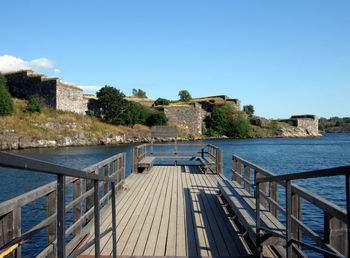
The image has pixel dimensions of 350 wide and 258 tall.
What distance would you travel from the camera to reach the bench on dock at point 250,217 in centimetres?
337

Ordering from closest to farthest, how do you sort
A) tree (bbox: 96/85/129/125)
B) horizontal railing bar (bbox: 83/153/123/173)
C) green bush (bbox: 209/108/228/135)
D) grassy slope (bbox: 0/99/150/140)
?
horizontal railing bar (bbox: 83/153/123/173) < grassy slope (bbox: 0/99/150/140) < tree (bbox: 96/85/129/125) < green bush (bbox: 209/108/228/135)

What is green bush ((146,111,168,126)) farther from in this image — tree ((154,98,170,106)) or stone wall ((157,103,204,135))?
tree ((154,98,170,106))

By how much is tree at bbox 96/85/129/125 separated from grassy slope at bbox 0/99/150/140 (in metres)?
1.33

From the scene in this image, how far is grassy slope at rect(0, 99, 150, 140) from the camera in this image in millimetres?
31531

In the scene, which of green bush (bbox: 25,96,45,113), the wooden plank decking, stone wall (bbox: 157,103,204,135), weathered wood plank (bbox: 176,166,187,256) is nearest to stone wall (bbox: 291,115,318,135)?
stone wall (bbox: 157,103,204,135)

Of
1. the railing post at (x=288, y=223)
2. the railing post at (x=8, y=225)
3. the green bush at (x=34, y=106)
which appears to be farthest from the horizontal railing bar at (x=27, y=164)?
the green bush at (x=34, y=106)

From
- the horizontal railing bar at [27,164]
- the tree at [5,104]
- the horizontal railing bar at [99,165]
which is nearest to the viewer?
the horizontal railing bar at [27,164]

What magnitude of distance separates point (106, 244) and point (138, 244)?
43cm

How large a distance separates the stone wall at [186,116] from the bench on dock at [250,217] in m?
50.4

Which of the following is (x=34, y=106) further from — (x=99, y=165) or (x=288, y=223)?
(x=288, y=223)

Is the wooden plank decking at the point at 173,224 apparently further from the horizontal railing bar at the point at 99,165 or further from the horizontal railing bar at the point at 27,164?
the horizontal railing bar at the point at 27,164

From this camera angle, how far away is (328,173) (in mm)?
Answer: 1855

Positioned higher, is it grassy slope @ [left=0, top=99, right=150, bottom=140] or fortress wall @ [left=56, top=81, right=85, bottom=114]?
fortress wall @ [left=56, top=81, right=85, bottom=114]

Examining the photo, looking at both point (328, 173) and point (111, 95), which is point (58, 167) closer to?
point (328, 173)
